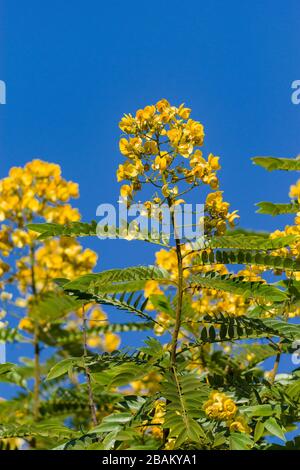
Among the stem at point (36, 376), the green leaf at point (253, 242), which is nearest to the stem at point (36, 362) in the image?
the stem at point (36, 376)

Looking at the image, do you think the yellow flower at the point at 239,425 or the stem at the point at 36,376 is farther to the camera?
the stem at the point at 36,376

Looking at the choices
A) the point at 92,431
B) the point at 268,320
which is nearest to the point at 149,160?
the point at 268,320

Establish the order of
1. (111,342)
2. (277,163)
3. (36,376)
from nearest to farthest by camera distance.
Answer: (277,163)
(36,376)
(111,342)

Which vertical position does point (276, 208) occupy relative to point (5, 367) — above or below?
above

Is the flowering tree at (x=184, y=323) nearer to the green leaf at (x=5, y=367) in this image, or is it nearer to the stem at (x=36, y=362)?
the green leaf at (x=5, y=367)

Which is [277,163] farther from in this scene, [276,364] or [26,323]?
[26,323]

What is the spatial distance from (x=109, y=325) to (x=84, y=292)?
209 cm

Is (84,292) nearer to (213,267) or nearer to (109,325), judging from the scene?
(213,267)

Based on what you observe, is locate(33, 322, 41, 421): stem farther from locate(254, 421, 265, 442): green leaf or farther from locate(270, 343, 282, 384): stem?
locate(254, 421, 265, 442): green leaf

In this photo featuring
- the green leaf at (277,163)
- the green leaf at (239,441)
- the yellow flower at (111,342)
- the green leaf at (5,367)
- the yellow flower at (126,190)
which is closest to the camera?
the green leaf at (239,441)

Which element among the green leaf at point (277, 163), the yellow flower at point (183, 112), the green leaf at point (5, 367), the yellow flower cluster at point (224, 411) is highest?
the yellow flower at point (183, 112)

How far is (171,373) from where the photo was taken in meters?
2.73

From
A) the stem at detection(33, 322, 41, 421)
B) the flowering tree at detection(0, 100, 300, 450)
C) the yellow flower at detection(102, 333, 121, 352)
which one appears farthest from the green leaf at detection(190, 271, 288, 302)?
the yellow flower at detection(102, 333, 121, 352)

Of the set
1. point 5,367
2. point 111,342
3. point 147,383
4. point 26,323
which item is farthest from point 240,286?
point 111,342
